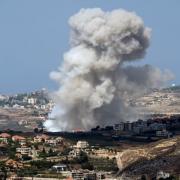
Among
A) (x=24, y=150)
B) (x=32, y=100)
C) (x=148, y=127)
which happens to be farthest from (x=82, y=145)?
(x=32, y=100)

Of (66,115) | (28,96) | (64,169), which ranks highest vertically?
(28,96)

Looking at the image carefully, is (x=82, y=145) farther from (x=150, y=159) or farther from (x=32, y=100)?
(x=32, y=100)

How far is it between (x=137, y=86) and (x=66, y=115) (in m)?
9.08

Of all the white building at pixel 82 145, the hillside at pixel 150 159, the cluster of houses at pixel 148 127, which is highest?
the cluster of houses at pixel 148 127

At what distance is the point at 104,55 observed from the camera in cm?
7575

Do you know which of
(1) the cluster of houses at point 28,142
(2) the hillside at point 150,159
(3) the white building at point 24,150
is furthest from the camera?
(3) the white building at point 24,150

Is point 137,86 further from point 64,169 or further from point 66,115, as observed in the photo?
point 64,169

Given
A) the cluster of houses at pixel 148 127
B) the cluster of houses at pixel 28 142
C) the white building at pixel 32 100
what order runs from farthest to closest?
the white building at pixel 32 100 < the cluster of houses at pixel 148 127 < the cluster of houses at pixel 28 142

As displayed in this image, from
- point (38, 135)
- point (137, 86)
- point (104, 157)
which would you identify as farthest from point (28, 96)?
point (104, 157)

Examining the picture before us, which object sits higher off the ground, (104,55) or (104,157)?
(104,55)

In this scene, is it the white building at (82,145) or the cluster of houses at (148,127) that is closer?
the white building at (82,145)

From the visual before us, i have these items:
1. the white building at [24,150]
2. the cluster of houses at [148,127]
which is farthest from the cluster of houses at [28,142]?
the cluster of houses at [148,127]

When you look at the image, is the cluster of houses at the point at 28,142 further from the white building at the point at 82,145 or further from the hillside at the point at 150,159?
the hillside at the point at 150,159

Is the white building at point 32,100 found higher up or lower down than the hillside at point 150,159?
higher up
